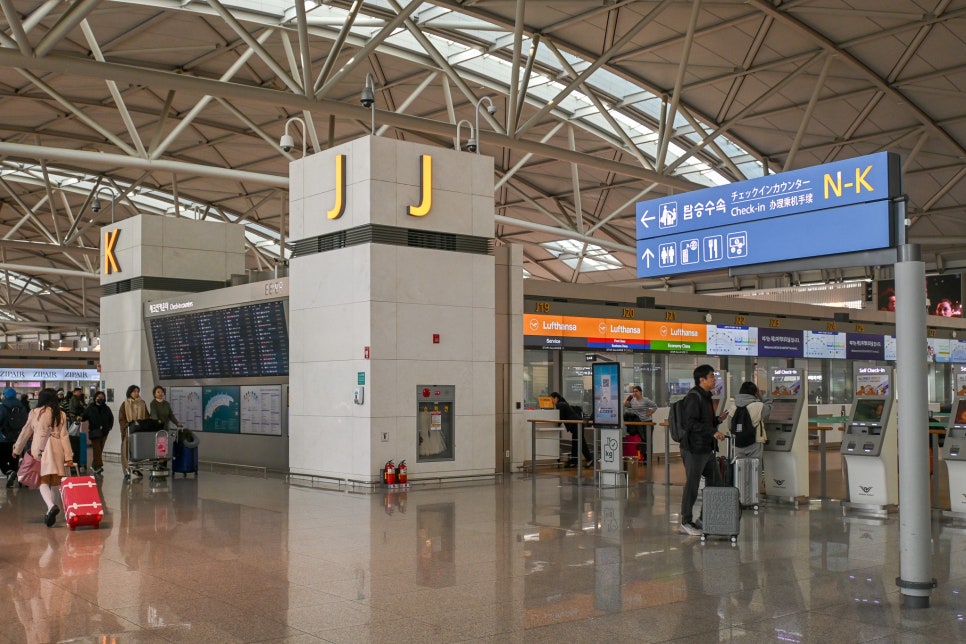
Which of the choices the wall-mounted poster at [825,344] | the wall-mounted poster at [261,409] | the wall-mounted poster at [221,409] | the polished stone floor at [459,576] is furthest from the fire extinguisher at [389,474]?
the wall-mounted poster at [825,344]

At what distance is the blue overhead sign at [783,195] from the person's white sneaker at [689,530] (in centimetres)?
299

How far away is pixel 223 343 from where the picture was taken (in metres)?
18.8

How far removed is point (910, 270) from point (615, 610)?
3.24 m

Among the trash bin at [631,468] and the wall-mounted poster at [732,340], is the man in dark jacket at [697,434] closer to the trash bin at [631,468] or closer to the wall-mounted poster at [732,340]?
the trash bin at [631,468]

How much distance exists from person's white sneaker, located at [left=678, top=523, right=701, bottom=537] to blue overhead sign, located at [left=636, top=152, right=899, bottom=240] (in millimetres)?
2985

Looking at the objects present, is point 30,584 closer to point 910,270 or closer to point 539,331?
point 910,270

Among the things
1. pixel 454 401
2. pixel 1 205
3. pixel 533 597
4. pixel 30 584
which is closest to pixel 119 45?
pixel 454 401

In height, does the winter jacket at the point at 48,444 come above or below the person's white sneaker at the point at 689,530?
above

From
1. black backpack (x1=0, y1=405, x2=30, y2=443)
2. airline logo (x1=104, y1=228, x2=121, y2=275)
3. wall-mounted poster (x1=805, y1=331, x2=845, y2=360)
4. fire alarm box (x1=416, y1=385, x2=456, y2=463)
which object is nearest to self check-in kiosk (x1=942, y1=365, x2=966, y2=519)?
fire alarm box (x1=416, y1=385, x2=456, y2=463)

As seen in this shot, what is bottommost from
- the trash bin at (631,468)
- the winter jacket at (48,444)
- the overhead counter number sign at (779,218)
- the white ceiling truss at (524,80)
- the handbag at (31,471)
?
the trash bin at (631,468)

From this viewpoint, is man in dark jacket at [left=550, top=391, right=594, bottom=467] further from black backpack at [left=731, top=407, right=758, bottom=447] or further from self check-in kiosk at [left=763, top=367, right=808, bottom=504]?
black backpack at [left=731, top=407, right=758, bottom=447]

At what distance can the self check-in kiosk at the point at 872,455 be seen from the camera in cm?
1192

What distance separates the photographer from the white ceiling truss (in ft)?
64.4

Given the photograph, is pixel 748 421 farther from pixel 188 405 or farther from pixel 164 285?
pixel 164 285
